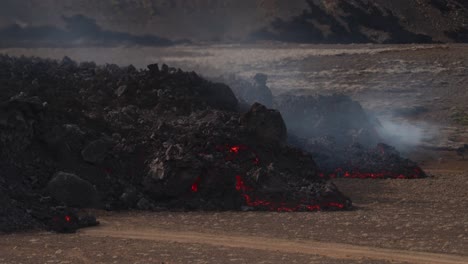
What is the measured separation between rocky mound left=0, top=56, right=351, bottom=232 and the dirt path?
113 centimetres

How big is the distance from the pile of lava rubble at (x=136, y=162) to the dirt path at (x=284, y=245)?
1124mm

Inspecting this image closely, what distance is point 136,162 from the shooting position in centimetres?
1878

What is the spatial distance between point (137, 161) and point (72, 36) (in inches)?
1932

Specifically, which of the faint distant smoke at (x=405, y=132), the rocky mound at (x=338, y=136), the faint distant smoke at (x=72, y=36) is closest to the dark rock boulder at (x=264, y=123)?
the rocky mound at (x=338, y=136)

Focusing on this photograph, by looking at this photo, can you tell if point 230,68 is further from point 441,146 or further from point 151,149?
point 151,149

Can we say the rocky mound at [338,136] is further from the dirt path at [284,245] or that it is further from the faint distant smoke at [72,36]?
the faint distant smoke at [72,36]

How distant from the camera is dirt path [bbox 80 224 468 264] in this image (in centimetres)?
1291

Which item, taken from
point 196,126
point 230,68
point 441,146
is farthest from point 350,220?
point 230,68

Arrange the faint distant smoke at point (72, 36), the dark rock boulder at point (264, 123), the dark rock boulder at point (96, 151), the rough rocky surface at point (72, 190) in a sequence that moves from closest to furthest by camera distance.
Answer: the rough rocky surface at point (72, 190) → the dark rock boulder at point (96, 151) → the dark rock boulder at point (264, 123) → the faint distant smoke at point (72, 36)

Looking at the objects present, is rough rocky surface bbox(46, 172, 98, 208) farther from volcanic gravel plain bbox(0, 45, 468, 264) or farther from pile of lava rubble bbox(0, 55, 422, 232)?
volcanic gravel plain bbox(0, 45, 468, 264)

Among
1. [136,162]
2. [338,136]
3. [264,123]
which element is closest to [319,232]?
[136,162]

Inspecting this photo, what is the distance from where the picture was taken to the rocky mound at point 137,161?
665 inches

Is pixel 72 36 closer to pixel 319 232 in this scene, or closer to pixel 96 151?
pixel 96 151

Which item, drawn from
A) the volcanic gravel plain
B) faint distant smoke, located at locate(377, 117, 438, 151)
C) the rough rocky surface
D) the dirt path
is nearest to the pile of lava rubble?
the rough rocky surface
